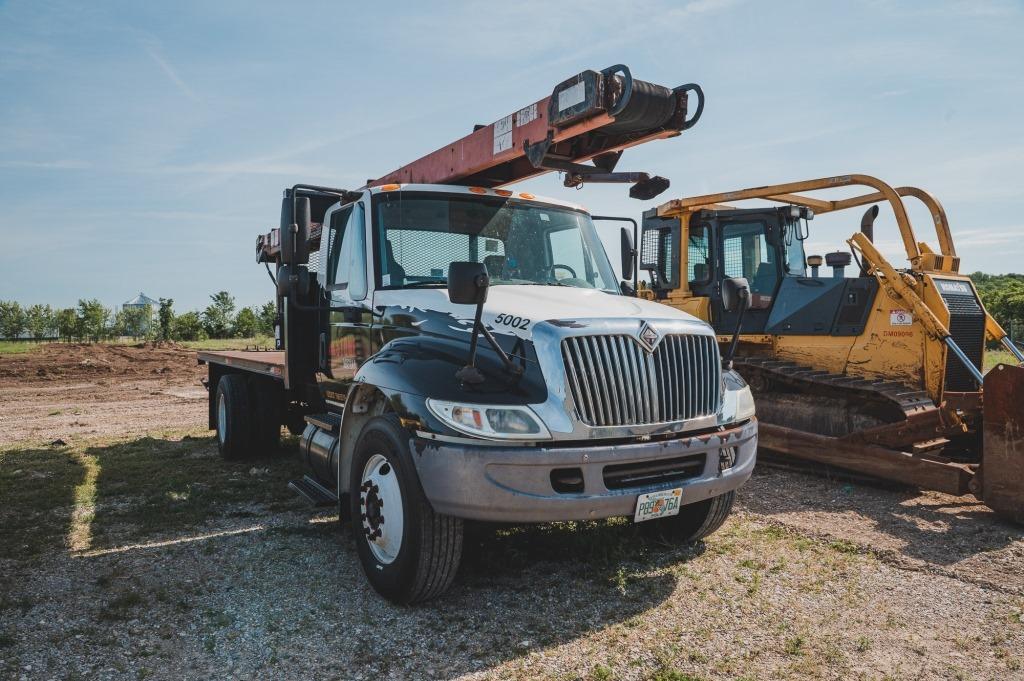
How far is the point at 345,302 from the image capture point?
18.4ft

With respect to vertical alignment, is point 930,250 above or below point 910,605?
above

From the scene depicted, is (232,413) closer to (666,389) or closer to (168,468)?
(168,468)

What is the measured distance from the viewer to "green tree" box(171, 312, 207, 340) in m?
55.5

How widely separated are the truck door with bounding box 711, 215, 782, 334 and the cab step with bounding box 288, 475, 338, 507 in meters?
5.96

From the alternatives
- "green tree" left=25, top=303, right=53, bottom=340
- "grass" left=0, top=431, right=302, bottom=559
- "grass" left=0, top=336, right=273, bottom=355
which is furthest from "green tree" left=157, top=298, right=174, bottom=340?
"grass" left=0, top=431, right=302, bottom=559

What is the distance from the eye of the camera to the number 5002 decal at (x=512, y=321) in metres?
4.14

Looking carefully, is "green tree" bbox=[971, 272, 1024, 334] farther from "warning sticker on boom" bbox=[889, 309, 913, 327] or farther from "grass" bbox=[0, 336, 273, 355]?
"grass" bbox=[0, 336, 273, 355]

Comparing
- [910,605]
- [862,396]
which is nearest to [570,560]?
[910,605]

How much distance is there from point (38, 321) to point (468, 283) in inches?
2426

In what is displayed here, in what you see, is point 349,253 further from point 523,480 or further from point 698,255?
point 698,255

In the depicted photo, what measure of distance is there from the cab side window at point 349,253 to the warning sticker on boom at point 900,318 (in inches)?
238

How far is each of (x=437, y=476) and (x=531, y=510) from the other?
20.3 inches

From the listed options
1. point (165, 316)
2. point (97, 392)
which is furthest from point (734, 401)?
point (165, 316)

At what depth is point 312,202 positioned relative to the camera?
6965mm
